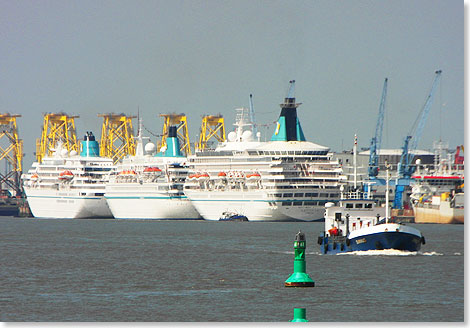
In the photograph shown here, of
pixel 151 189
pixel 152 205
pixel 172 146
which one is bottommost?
pixel 152 205

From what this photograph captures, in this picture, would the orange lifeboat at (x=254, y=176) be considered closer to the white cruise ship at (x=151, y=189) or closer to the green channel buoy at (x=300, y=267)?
the white cruise ship at (x=151, y=189)

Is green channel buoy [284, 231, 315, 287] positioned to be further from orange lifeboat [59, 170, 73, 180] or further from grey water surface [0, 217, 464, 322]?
orange lifeboat [59, 170, 73, 180]

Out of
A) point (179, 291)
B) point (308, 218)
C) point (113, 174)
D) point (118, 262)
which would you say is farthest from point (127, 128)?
point (179, 291)

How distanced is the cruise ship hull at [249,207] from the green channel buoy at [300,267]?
75900mm

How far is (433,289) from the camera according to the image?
4062 cm

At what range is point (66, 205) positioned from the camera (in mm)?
138875

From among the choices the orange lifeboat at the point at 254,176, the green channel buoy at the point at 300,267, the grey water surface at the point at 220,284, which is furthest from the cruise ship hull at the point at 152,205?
the green channel buoy at the point at 300,267

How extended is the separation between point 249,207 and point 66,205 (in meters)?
30.0

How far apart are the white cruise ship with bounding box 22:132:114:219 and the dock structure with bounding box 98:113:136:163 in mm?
14719

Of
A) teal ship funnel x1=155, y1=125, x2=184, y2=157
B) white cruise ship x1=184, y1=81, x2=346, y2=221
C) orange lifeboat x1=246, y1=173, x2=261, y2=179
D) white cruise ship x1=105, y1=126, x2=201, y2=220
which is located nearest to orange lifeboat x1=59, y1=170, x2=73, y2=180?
white cruise ship x1=105, y1=126, x2=201, y2=220

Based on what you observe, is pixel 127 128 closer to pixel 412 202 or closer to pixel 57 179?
pixel 57 179

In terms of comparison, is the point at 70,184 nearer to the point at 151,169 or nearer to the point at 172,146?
the point at 151,169

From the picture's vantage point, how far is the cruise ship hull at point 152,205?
13088cm

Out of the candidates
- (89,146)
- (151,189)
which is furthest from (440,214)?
(89,146)
